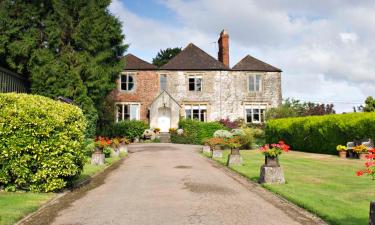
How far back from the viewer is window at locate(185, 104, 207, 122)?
148 feet

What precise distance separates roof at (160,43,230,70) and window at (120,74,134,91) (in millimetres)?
3727

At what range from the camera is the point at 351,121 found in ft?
79.7

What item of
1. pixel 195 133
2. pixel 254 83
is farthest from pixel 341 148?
pixel 254 83

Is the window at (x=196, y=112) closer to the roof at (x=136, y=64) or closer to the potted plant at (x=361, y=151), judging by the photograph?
the roof at (x=136, y=64)

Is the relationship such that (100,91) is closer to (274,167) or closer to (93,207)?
(274,167)

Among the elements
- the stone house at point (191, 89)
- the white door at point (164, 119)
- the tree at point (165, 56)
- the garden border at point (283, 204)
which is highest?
the tree at point (165, 56)

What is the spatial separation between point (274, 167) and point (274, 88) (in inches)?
1353

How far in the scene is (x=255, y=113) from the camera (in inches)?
1804

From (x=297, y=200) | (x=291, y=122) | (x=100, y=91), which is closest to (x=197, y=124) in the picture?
(x=291, y=122)

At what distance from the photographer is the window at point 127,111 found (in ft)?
147

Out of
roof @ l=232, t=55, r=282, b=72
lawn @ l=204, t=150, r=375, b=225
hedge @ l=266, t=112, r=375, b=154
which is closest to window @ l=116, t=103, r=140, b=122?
roof @ l=232, t=55, r=282, b=72

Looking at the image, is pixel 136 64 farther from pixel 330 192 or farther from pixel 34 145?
pixel 330 192

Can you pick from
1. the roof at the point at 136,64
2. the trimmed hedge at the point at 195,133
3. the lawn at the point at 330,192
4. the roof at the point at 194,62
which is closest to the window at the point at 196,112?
the roof at the point at 194,62

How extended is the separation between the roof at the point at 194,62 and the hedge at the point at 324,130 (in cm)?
1301
